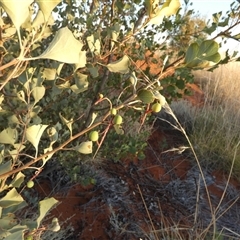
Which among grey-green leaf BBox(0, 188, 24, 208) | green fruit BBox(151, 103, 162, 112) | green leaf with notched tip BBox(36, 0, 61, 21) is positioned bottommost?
grey-green leaf BBox(0, 188, 24, 208)

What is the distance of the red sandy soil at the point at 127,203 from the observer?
2322mm

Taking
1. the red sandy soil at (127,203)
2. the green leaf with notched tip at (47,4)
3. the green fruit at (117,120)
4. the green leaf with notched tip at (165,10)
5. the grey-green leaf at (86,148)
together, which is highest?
the green leaf with notched tip at (47,4)

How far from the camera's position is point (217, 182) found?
11.1 ft

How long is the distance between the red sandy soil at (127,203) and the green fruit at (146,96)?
1228mm

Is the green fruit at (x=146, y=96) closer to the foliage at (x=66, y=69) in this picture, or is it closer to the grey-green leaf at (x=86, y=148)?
the foliage at (x=66, y=69)

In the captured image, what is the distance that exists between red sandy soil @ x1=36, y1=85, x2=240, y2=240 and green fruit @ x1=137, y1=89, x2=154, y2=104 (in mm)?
1228

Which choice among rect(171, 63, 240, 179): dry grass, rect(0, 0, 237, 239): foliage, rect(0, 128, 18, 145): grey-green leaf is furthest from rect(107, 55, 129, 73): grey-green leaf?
rect(171, 63, 240, 179): dry grass

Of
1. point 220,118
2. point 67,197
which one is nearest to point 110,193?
point 67,197

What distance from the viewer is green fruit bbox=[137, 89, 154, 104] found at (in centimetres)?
79

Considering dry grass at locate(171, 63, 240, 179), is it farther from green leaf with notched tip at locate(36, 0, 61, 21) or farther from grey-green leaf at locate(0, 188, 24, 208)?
green leaf with notched tip at locate(36, 0, 61, 21)

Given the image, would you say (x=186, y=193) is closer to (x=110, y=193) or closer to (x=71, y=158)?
(x=110, y=193)

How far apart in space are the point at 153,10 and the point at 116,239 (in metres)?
1.68

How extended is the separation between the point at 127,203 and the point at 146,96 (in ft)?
6.12

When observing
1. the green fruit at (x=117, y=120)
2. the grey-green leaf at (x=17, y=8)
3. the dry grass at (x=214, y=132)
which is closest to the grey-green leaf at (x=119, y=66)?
the green fruit at (x=117, y=120)
